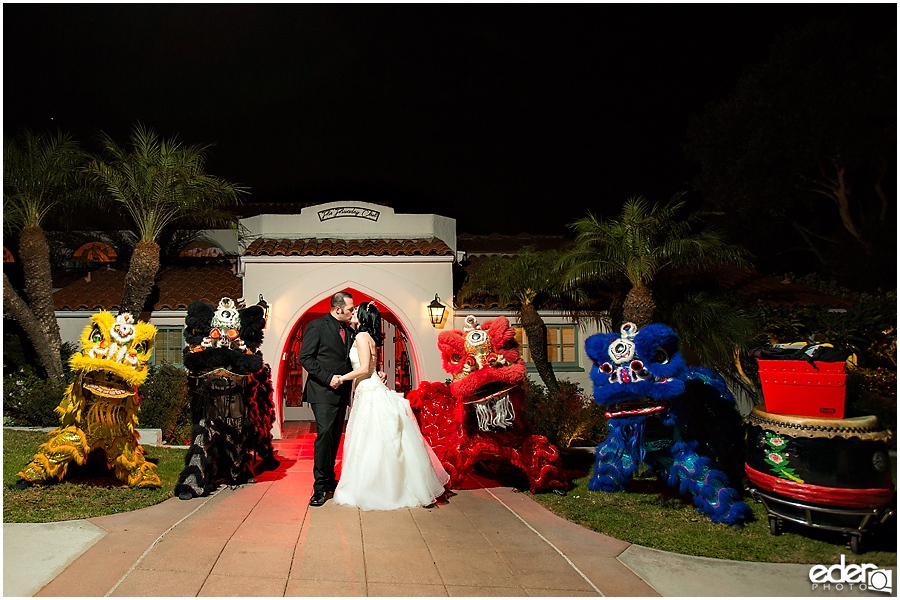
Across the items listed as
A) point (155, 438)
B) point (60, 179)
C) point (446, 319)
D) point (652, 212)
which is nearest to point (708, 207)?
point (652, 212)

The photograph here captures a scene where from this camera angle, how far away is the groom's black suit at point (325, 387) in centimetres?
595

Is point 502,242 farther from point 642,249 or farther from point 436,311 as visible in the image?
point 642,249

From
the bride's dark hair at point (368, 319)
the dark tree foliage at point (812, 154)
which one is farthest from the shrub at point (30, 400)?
the dark tree foliage at point (812, 154)

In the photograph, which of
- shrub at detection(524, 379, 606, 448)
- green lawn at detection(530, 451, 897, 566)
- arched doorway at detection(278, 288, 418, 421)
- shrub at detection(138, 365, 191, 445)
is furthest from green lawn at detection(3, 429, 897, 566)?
arched doorway at detection(278, 288, 418, 421)

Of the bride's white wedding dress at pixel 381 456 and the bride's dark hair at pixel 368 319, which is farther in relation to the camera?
the bride's dark hair at pixel 368 319

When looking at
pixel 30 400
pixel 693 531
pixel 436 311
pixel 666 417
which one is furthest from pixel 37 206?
pixel 693 531

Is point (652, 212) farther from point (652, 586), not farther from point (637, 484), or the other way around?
point (652, 586)

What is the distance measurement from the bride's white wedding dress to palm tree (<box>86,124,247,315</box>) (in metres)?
7.77

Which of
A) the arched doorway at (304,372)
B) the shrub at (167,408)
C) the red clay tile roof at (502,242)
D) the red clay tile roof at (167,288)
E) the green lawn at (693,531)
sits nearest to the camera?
the green lawn at (693,531)

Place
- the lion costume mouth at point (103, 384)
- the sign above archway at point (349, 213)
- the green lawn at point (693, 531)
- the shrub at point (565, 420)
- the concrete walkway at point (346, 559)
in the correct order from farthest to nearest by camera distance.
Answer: the sign above archway at point (349, 213)
the shrub at point (565, 420)
the lion costume mouth at point (103, 384)
the green lawn at point (693, 531)
the concrete walkway at point (346, 559)

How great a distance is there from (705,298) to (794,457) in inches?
264

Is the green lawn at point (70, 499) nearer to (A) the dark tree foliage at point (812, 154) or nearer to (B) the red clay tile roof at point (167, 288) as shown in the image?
(B) the red clay tile roof at point (167, 288)

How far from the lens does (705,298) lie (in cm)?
1105

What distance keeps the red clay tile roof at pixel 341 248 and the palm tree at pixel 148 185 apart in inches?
60.1
